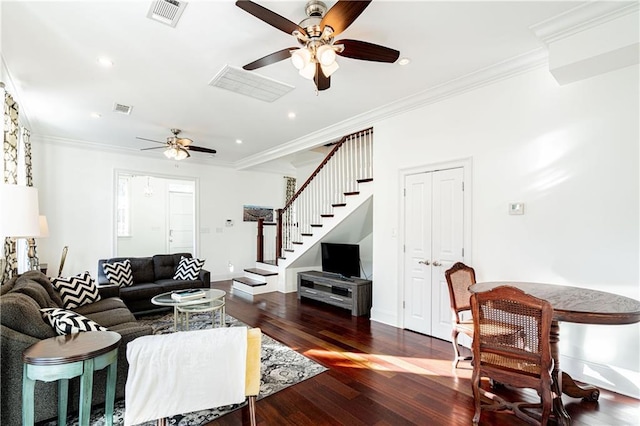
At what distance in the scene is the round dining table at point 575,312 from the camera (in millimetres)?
1967

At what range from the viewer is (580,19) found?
250 cm

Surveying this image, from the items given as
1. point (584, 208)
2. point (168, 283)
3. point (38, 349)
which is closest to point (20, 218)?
point (38, 349)

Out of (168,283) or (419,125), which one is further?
(168,283)

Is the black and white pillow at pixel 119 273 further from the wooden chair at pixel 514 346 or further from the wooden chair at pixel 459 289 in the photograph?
the wooden chair at pixel 514 346

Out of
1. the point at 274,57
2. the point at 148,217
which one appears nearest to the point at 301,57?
the point at 274,57

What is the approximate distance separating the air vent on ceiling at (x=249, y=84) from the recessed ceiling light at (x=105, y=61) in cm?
99

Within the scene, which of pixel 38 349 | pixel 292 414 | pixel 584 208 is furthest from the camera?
pixel 584 208

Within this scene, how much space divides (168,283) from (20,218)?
311 cm

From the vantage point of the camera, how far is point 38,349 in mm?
1929

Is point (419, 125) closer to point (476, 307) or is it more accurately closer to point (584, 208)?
point (584, 208)

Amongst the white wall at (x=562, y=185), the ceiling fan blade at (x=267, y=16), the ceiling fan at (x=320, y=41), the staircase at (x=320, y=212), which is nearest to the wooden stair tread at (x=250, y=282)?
the staircase at (x=320, y=212)

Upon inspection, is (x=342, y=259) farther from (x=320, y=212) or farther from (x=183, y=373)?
(x=183, y=373)

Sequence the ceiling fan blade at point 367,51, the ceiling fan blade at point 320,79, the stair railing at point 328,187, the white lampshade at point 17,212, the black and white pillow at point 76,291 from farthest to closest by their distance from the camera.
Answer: the stair railing at point 328,187
the black and white pillow at point 76,291
the ceiling fan blade at point 320,79
the ceiling fan blade at point 367,51
the white lampshade at point 17,212

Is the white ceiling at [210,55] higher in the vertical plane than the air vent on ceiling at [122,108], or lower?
higher
